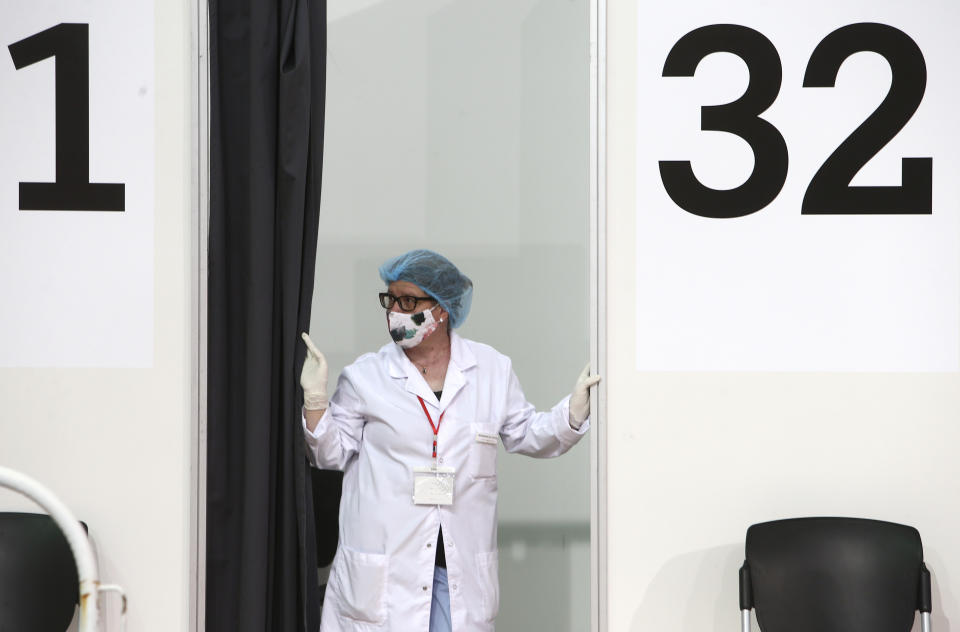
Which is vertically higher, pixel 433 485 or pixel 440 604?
pixel 433 485

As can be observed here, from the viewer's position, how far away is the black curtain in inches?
93.7

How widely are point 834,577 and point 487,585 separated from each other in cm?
89

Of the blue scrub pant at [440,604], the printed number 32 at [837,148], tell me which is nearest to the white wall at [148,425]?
the blue scrub pant at [440,604]

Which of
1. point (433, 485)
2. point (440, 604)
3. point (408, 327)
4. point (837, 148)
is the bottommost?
point (440, 604)

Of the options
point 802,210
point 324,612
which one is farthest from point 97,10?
point 802,210

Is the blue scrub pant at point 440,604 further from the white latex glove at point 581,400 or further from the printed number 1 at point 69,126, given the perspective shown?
the printed number 1 at point 69,126

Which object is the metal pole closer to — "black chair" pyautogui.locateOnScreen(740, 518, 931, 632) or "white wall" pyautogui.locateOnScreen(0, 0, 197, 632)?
"white wall" pyautogui.locateOnScreen(0, 0, 197, 632)

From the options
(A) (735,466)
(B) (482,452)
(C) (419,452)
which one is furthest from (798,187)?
(C) (419,452)

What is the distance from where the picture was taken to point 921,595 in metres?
2.16

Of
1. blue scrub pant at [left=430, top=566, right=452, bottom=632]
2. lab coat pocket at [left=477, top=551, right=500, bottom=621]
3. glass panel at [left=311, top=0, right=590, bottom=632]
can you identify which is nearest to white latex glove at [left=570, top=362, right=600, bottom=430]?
lab coat pocket at [left=477, top=551, right=500, bottom=621]

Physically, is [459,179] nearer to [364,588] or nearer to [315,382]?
[315,382]

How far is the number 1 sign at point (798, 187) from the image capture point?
2350 millimetres

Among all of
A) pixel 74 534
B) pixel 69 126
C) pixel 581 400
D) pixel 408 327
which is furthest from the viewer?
pixel 408 327

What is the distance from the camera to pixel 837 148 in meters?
2.35
